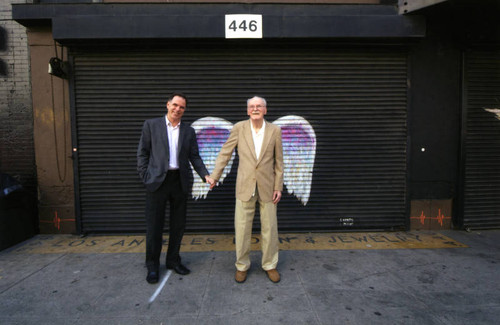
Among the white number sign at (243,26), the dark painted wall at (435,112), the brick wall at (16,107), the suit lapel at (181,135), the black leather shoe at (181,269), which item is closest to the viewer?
the suit lapel at (181,135)

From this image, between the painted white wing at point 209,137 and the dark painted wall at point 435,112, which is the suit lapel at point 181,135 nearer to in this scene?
the painted white wing at point 209,137

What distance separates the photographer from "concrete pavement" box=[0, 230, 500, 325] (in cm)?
260

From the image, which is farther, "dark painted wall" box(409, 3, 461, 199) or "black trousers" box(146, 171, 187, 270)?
"dark painted wall" box(409, 3, 461, 199)

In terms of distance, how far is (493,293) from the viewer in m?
2.99

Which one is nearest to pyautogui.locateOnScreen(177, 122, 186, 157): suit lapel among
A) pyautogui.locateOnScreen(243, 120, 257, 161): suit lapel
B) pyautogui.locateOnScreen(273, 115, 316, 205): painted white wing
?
pyautogui.locateOnScreen(243, 120, 257, 161): suit lapel

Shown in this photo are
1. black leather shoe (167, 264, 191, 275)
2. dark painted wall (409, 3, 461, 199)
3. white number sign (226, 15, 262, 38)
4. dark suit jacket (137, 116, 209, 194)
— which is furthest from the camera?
dark painted wall (409, 3, 461, 199)

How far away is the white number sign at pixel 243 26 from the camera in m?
4.48

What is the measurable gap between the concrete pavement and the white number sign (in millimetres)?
3509

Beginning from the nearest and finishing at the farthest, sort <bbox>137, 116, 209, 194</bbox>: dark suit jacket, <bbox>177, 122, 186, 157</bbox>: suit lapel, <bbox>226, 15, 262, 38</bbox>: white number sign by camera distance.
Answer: <bbox>137, 116, 209, 194</bbox>: dark suit jacket < <bbox>177, 122, 186, 157</bbox>: suit lapel < <bbox>226, 15, 262, 38</bbox>: white number sign

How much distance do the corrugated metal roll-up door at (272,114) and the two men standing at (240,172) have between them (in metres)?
1.62

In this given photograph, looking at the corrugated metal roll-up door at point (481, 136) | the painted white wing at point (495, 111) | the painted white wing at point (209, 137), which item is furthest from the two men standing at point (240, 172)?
the painted white wing at point (495, 111)

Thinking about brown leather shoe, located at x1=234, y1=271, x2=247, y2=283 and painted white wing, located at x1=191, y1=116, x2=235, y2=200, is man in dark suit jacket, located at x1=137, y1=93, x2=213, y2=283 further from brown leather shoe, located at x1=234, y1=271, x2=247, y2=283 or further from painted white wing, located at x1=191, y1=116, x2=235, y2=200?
painted white wing, located at x1=191, y1=116, x2=235, y2=200

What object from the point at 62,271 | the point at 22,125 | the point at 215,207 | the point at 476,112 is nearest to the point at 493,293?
the point at 476,112

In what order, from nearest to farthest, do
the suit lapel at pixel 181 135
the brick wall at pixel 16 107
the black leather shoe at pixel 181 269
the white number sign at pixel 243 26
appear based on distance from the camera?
1. the suit lapel at pixel 181 135
2. the black leather shoe at pixel 181 269
3. the white number sign at pixel 243 26
4. the brick wall at pixel 16 107
